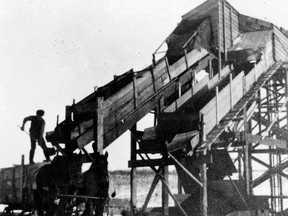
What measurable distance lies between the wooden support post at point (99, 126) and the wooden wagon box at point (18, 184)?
2058 millimetres

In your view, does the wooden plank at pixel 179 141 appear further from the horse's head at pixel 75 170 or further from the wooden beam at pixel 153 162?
the horse's head at pixel 75 170

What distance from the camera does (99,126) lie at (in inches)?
410

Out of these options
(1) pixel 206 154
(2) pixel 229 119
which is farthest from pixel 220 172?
(1) pixel 206 154

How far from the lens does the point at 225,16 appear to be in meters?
17.1

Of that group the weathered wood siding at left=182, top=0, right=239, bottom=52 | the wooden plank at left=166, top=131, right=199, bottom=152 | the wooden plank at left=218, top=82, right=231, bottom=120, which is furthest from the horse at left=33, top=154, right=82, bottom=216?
the weathered wood siding at left=182, top=0, right=239, bottom=52

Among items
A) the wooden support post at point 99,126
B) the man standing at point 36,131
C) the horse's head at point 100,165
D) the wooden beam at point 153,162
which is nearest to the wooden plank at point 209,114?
the wooden beam at point 153,162

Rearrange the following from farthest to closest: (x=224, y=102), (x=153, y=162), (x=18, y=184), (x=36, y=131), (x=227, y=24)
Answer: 1. (x=227, y=24)
2. (x=224, y=102)
3. (x=153, y=162)
4. (x=36, y=131)
5. (x=18, y=184)

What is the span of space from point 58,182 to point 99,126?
1.65 m

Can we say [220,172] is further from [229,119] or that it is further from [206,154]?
[206,154]

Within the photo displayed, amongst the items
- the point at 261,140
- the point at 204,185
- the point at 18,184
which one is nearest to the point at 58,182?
the point at 18,184

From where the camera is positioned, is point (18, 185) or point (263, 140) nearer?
point (18, 185)

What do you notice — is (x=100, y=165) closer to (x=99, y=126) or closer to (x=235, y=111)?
(x=99, y=126)

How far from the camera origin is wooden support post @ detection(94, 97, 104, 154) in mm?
10328

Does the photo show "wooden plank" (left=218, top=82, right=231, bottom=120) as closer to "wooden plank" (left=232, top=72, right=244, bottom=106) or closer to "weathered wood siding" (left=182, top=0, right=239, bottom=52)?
"wooden plank" (left=232, top=72, right=244, bottom=106)
